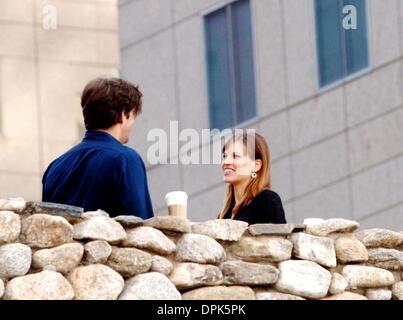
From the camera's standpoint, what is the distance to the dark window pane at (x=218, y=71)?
29.8 meters

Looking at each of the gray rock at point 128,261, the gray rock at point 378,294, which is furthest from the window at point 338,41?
the gray rock at point 128,261

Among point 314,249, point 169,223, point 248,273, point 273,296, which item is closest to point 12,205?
point 169,223

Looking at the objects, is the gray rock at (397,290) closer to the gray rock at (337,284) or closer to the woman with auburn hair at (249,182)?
the gray rock at (337,284)

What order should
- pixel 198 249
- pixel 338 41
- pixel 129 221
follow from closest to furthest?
1. pixel 129 221
2. pixel 198 249
3. pixel 338 41

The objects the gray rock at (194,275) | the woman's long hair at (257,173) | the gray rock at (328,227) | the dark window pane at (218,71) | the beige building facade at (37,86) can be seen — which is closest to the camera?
the gray rock at (194,275)

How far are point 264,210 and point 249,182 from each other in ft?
0.99

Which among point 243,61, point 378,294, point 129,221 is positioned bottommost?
point 378,294

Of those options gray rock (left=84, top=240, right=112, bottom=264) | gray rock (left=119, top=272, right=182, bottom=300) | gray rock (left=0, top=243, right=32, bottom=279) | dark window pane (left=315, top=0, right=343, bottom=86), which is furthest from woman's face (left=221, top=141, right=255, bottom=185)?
dark window pane (left=315, top=0, right=343, bottom=86)

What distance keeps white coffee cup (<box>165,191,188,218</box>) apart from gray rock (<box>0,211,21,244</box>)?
4.00ft

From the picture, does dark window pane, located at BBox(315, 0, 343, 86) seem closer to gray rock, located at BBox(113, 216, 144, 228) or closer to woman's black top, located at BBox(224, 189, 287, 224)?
woman's black top, located at BBox(224, 189, 287, 224)

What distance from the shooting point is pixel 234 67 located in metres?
29.7

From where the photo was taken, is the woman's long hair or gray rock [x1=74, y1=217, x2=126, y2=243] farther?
the woman's long hair

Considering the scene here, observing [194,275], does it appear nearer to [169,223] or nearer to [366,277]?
[169,223]

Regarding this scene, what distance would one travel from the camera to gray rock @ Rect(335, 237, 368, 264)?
11172 mm
